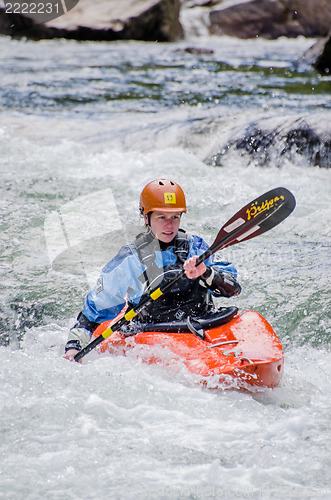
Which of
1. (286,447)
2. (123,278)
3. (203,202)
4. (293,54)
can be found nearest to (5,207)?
(203,202)

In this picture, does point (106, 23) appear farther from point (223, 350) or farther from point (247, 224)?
point (223, 350)

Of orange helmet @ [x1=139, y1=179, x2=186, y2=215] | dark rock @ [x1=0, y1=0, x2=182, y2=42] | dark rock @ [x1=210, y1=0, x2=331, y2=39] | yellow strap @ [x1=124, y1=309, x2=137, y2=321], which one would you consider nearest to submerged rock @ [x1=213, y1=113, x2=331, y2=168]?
orange helmet @ [x1=139, y1=179, x2=186, y2=215]

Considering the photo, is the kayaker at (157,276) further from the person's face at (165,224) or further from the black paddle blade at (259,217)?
the black paddle blade at (259,217)

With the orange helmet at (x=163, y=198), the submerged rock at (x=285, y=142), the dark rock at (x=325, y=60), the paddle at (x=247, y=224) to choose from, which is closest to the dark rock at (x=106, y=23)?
the dark rock at (x=325, y=60)

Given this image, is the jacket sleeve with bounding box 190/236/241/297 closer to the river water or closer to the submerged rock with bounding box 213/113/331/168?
the river water

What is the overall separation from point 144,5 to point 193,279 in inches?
645

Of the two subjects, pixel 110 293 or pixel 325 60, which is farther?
pixel 325 60

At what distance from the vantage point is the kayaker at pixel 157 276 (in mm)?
3408

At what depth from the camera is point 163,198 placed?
11.1 feet

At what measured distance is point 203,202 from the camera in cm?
675

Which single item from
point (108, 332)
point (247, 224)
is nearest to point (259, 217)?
point (247, 224)

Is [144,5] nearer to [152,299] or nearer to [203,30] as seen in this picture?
[203,30]

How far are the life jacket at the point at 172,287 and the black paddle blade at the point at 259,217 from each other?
0.25 m

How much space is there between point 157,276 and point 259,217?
682 millimetres
